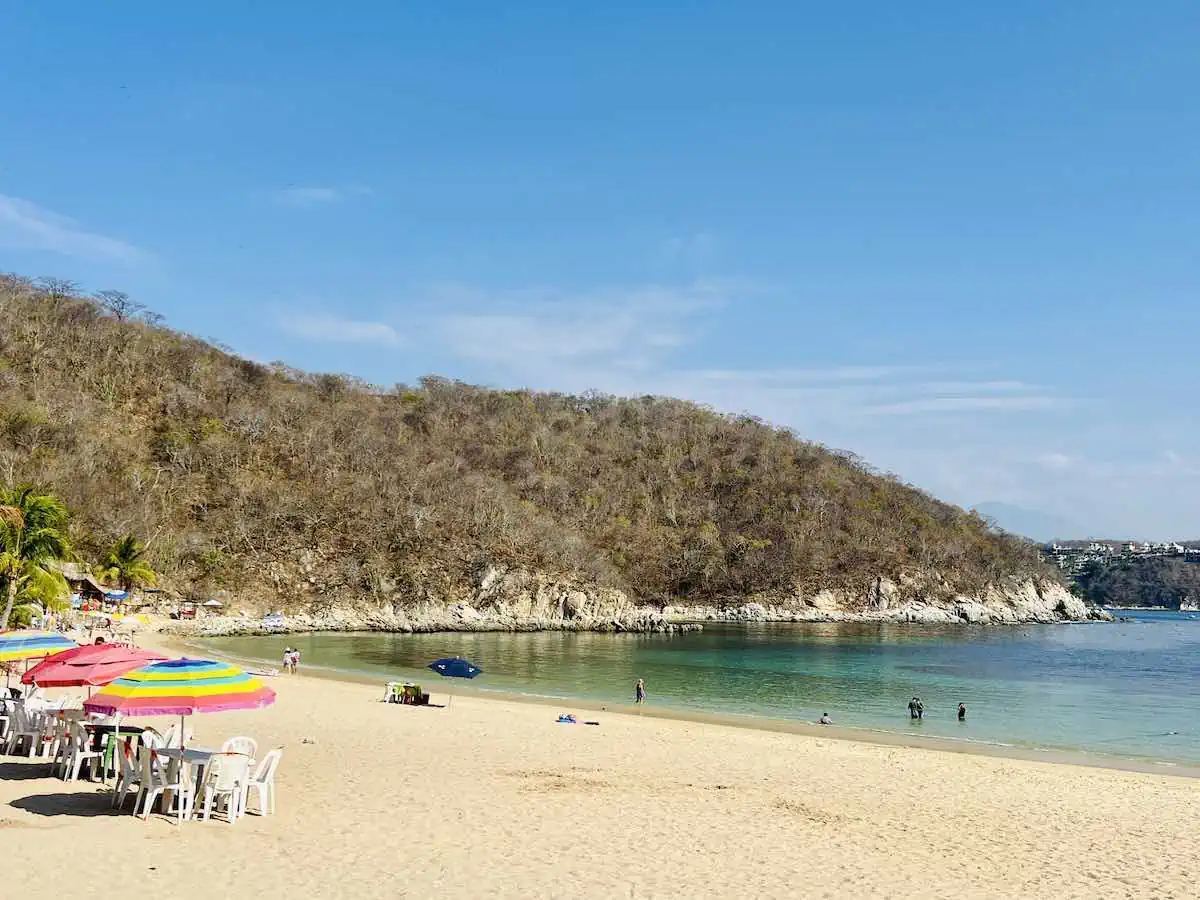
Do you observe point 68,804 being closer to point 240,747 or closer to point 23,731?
point 240,747

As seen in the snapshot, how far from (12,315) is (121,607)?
5724 centimetres

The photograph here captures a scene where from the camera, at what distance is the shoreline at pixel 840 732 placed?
24.3 m

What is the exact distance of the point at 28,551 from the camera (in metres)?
34.9

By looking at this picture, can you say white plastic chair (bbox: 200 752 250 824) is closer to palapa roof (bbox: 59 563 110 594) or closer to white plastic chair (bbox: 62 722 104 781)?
white plastic chair (bbox: 62 722 104 781)

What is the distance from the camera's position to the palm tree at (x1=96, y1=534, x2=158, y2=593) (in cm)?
5878

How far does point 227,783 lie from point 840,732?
21.7m

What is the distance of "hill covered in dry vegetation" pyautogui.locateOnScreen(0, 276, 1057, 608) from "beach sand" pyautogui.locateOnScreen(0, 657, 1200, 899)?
2201 inches

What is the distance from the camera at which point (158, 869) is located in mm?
9320

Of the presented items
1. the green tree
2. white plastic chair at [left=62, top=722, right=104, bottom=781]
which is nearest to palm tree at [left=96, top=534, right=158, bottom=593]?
the green tree

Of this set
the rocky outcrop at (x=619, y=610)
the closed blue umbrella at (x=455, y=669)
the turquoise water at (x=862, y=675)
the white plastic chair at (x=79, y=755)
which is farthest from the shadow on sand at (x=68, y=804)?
the rocky outcrop at (x=619, y=610)

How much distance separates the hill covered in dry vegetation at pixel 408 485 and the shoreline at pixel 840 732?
125 feet

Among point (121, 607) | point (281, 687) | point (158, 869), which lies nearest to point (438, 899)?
point (158, 869)

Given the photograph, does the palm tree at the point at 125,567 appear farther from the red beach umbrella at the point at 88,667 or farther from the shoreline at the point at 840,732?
the red beach umbrella at the point at 88,667

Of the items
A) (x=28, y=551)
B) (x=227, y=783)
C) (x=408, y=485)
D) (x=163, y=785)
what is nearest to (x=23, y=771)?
(x=163, y=785)
